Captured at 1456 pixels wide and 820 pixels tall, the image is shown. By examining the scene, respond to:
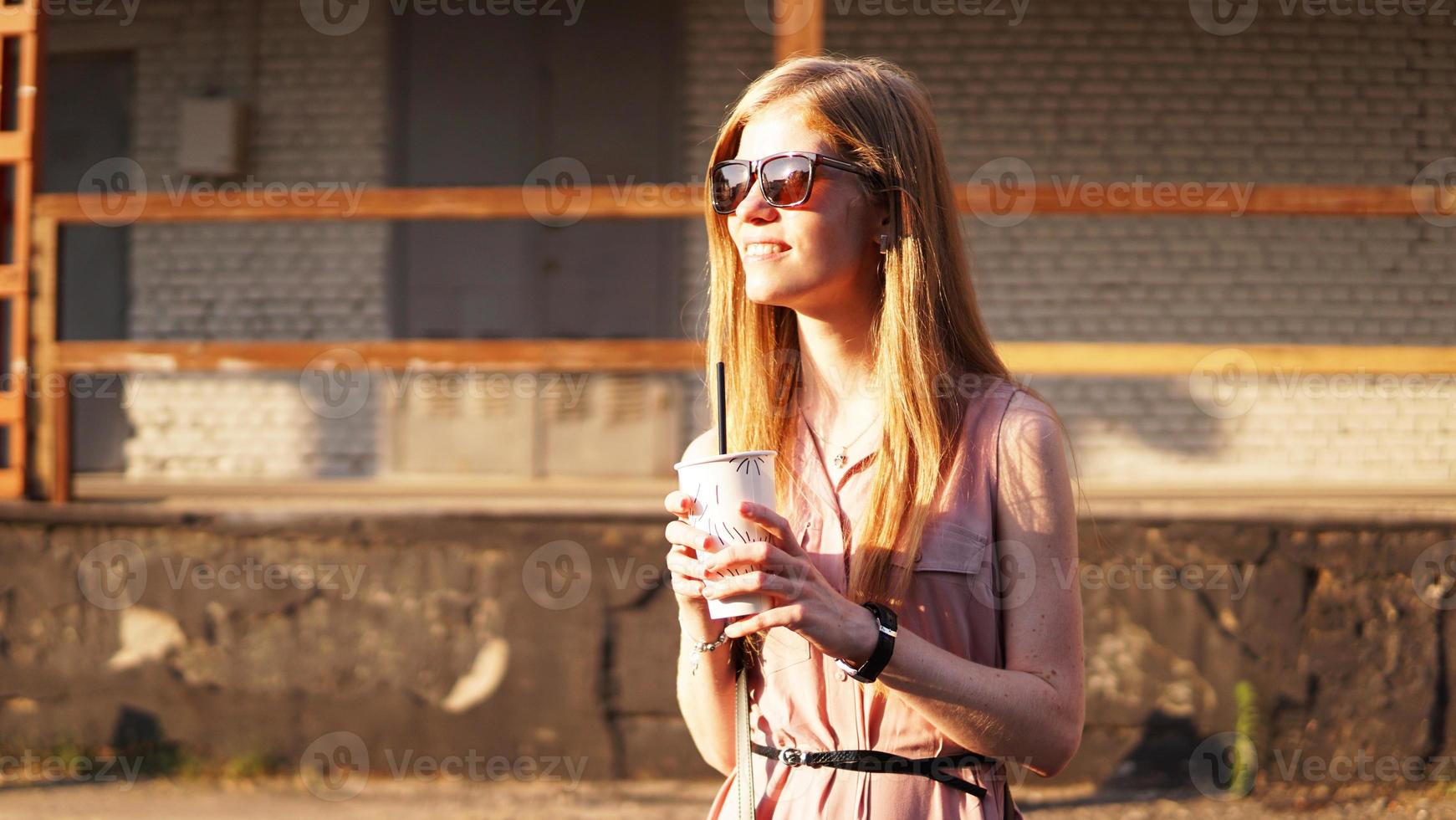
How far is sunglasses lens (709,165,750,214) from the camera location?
1.72m

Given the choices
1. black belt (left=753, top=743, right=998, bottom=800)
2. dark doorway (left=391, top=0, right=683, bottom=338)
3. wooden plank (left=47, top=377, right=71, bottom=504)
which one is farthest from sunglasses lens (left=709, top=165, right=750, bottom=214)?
dark doorway (left=391, top=0, right=683, bottom=338)

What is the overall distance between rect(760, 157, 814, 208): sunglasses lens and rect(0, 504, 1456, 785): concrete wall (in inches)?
123

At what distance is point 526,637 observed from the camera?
4.68m

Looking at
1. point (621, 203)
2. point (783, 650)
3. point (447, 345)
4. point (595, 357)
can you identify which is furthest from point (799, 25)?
point (783, 650)

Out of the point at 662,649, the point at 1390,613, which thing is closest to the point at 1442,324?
the point at 1390,613

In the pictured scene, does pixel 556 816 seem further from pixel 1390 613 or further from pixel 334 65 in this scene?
pixel 334 65

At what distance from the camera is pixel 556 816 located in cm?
450

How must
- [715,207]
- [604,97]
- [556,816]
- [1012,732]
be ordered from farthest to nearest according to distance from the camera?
[604,97] → [556,816] → [715,207] → [1012,732]

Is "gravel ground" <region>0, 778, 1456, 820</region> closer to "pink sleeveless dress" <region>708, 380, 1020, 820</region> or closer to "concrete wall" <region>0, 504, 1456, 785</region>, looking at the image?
"concrete wall" <region>0, 504, 1456, 785</region>

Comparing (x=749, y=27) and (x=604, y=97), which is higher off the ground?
(x=749, y=27)

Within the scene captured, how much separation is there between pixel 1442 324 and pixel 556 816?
22.4ft

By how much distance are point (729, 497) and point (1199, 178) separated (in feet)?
24.7

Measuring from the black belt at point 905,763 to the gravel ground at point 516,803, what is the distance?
296 centimetres

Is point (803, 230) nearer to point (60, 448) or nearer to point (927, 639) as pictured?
point (927, 639)
